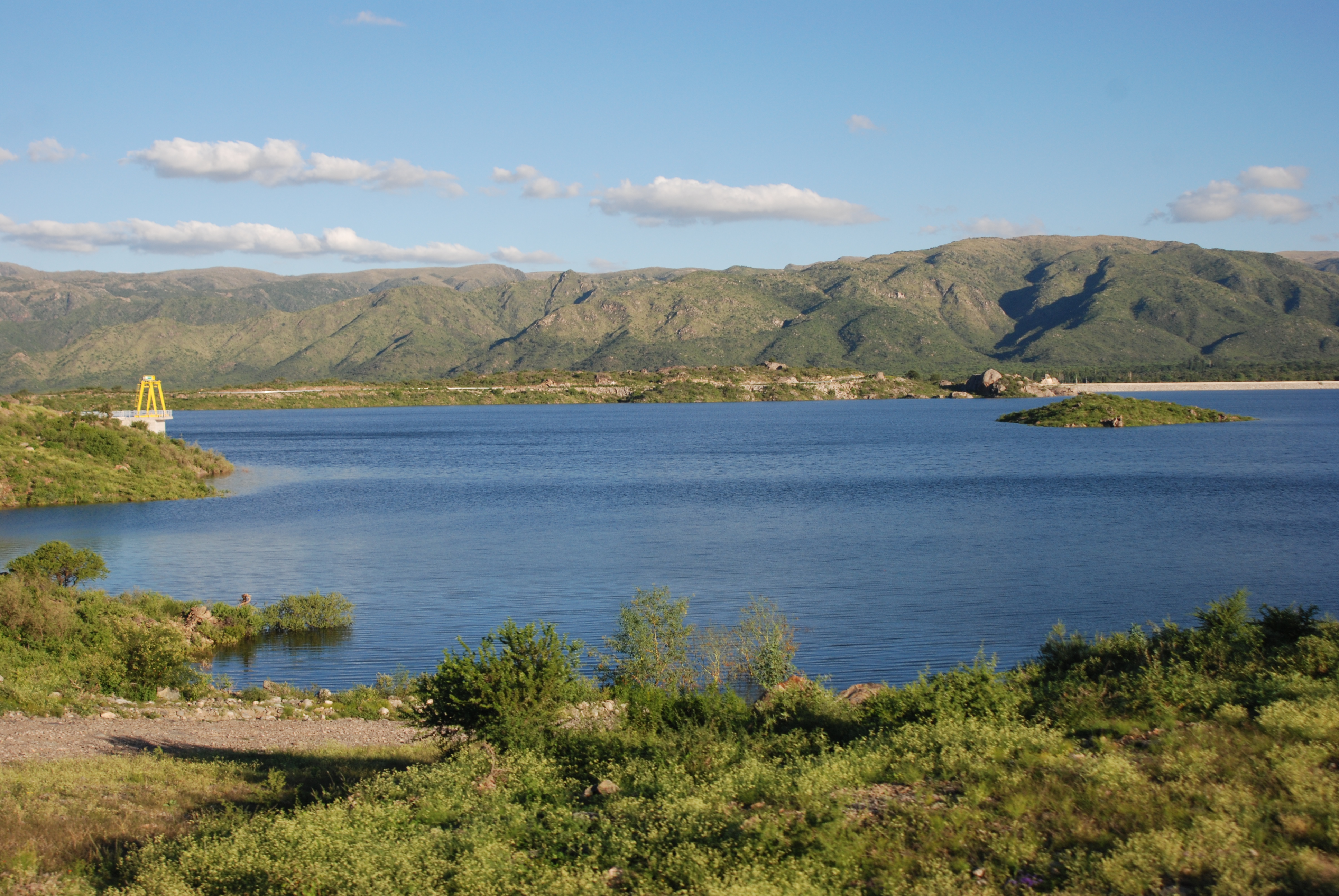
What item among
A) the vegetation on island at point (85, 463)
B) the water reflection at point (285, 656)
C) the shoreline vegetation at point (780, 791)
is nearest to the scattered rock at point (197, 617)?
the water reflection at point (285, 656)

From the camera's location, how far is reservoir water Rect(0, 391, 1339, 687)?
2345 centimetres

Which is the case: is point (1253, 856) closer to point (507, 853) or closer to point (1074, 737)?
point (1074, 737)

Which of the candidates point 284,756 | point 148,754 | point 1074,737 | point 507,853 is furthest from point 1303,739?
point 148,754

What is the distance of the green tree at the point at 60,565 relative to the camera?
2205cm

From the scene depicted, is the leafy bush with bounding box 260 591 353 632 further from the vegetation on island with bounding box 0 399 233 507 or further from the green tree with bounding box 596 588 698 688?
the vegetation on island with bounding box 0 399 233 507

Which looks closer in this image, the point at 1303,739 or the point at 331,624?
the point at 1303,739

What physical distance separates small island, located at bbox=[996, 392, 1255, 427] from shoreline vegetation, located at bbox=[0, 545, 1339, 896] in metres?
105

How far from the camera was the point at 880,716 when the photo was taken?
11.6 metres

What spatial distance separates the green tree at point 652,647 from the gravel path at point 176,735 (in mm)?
5069

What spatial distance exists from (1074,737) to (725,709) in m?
4.22

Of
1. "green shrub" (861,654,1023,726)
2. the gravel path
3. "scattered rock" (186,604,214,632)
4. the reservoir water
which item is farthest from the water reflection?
"green shrub" (861,654,1023,726)

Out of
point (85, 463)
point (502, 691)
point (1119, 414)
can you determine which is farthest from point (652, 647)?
point (1119, 414)

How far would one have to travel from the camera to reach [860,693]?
14.2 m

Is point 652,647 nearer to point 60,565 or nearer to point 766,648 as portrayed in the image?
point 766,648
